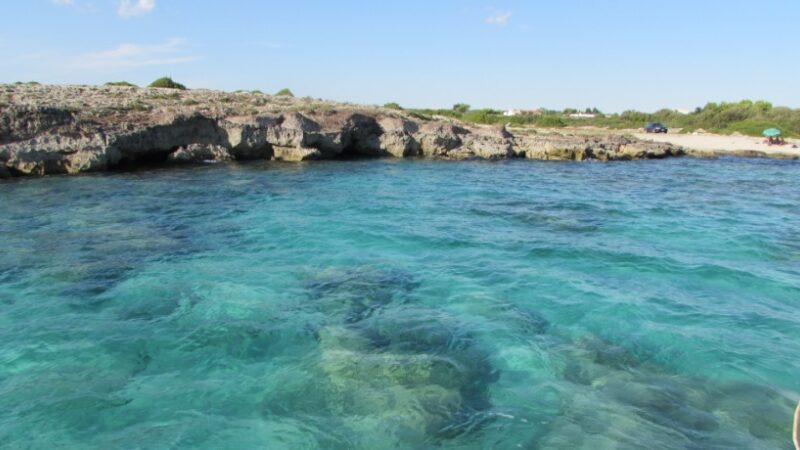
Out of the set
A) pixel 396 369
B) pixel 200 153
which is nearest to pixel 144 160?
pixel 200 153

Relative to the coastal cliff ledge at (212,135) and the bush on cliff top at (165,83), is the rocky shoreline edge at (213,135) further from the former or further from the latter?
the bush on cliff top at (165,83)

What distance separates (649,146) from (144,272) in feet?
108

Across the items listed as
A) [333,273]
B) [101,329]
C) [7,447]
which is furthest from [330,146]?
[7,447]

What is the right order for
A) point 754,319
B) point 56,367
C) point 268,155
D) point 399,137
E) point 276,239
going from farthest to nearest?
1. point 399,137
2. point 268,155
3. point 276,239
4. point 754,319
5. point 56,367

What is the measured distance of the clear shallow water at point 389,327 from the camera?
19.4 feet

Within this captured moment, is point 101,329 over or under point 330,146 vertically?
under

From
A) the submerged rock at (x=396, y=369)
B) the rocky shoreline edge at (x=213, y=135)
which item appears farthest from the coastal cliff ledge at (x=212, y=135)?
the submerged rock at (x=396, y=369)

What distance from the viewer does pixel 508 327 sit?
27.8 ft

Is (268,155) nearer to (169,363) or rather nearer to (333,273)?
(333,273)

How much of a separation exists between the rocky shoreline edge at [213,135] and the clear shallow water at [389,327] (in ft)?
17.6

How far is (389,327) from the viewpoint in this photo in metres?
8.18

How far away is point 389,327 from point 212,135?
20.7 meters

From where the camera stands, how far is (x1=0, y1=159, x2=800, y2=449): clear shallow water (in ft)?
19.4

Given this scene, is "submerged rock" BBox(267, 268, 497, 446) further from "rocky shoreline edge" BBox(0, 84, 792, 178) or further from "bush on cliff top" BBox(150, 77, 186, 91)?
"bush on cliff top" BBox(150, 77, 186, 91)
